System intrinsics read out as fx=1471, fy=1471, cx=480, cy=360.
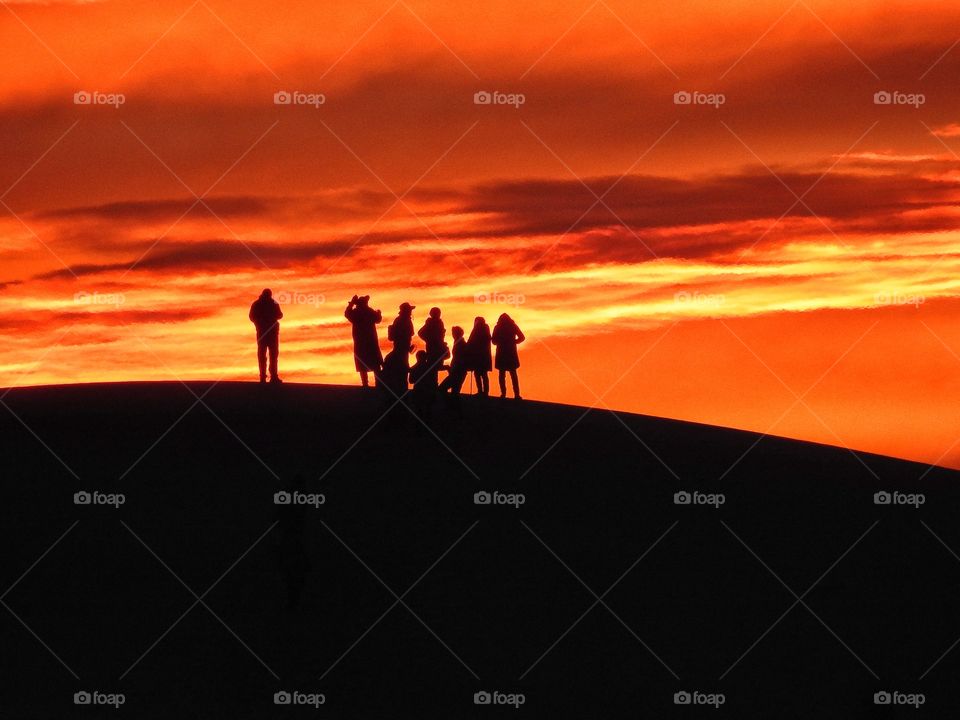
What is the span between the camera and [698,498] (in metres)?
21.2

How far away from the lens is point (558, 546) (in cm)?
1892

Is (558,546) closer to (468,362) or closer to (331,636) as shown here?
(331,636)

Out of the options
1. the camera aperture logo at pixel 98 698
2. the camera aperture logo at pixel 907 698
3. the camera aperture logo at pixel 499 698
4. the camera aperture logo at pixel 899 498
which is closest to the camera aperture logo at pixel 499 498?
the camera aperture logo at pixel 899 498

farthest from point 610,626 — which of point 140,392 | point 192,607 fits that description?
point 140,392

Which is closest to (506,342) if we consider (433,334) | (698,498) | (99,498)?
(433,334)

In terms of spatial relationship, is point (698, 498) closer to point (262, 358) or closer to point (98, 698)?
point (262, 358)

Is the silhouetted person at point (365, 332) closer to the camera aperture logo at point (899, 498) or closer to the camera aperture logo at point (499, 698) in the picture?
the camera aperture logo at point (899, 498)

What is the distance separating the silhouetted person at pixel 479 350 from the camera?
26.4 meters

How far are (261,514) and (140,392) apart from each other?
887cm

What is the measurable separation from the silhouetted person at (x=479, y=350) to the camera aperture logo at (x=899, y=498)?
7455mm

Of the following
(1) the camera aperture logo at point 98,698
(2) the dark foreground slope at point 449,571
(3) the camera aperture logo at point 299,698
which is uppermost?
(2) the dark foreground slope at point 449,571

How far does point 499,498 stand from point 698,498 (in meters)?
2.97

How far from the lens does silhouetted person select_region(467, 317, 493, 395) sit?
86.5ft

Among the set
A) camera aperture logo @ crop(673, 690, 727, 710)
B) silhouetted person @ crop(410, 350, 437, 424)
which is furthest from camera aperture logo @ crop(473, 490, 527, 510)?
camera aperture logo @ crop(673, 690, 727, 710)
